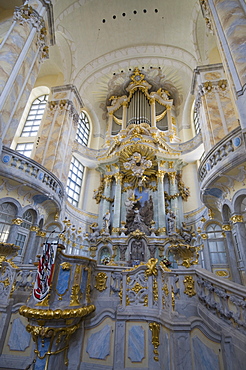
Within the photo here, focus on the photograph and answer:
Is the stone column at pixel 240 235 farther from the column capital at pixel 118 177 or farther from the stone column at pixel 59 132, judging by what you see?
the column capital at pixel 118 177

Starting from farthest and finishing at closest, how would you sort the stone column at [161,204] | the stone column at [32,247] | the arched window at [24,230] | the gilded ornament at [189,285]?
the stone column at [161,204], the stone column at [32,247], the arched window at [24,230], the gilded ornament at [189,285]

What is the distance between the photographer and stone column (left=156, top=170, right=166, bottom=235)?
1360 centimetres

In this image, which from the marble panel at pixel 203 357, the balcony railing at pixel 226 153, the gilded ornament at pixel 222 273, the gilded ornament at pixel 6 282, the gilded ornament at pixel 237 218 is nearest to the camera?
the marble panel at pixel 203 357

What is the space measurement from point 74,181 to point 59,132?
13.8ft

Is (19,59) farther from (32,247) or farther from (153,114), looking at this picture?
(153,114)

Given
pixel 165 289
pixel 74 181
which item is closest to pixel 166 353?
pixel 165 289

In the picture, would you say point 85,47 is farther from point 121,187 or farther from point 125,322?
point 125,322

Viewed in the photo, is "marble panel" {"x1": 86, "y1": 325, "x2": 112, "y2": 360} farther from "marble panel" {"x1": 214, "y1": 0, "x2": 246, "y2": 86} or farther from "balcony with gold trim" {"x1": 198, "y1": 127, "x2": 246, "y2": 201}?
"marble panel" {"x1": 214, "y1": 0, "x2": 246, "y2": 86}

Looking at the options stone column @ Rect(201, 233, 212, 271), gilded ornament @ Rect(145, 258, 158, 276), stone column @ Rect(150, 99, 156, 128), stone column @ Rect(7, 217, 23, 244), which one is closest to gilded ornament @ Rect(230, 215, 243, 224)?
gilded ornament @ Rect(145, 258, 158, 276)

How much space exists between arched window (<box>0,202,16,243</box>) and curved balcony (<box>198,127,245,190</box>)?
7.70m

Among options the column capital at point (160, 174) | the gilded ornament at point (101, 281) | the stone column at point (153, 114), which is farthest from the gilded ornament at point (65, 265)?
the stone column at point (153, 114)

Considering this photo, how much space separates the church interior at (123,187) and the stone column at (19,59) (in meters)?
0.06

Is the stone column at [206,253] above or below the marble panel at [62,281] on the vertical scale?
above

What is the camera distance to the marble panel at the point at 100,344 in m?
4.50
